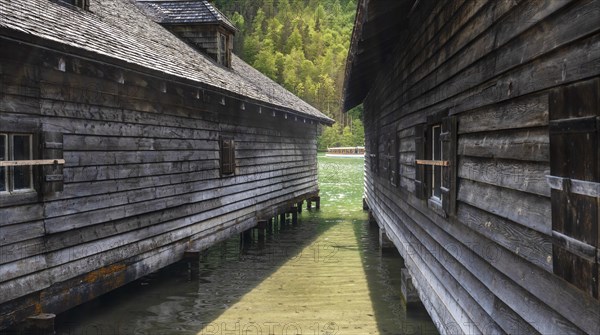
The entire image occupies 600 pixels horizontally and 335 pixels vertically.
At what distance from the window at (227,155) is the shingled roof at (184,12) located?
4.49 metres

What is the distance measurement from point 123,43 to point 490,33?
6.30 m

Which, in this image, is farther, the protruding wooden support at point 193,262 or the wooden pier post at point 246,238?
the wooden pier post at point 246,238

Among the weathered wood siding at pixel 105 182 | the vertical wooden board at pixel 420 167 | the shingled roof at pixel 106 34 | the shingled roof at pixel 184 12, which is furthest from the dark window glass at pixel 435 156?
the shingled roof at pixel 184 12

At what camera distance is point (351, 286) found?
30.9 ft

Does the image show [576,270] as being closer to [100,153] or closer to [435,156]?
[435,156]

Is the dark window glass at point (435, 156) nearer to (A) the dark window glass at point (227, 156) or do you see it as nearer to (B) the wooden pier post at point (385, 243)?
(B) the wooden pier post at point (385, 243)

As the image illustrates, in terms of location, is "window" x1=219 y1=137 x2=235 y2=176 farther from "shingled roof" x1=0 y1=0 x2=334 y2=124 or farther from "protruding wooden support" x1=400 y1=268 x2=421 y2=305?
"protruding wooden support" x1=400 y1=268 x2=421 y2=305

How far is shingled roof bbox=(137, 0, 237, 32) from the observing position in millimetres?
14537

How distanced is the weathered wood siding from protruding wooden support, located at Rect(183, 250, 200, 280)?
162mm

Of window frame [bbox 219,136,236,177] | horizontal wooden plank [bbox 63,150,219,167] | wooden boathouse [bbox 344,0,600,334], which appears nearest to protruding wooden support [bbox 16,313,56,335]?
horizontal wooden plank [bbox 63,150,219,167]

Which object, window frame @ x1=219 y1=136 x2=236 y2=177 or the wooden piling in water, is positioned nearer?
the wooden piling in water

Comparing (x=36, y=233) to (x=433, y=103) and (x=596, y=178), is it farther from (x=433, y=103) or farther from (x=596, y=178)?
(x=596, y=178)

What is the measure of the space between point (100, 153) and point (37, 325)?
260cm

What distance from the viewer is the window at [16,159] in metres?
5.66
